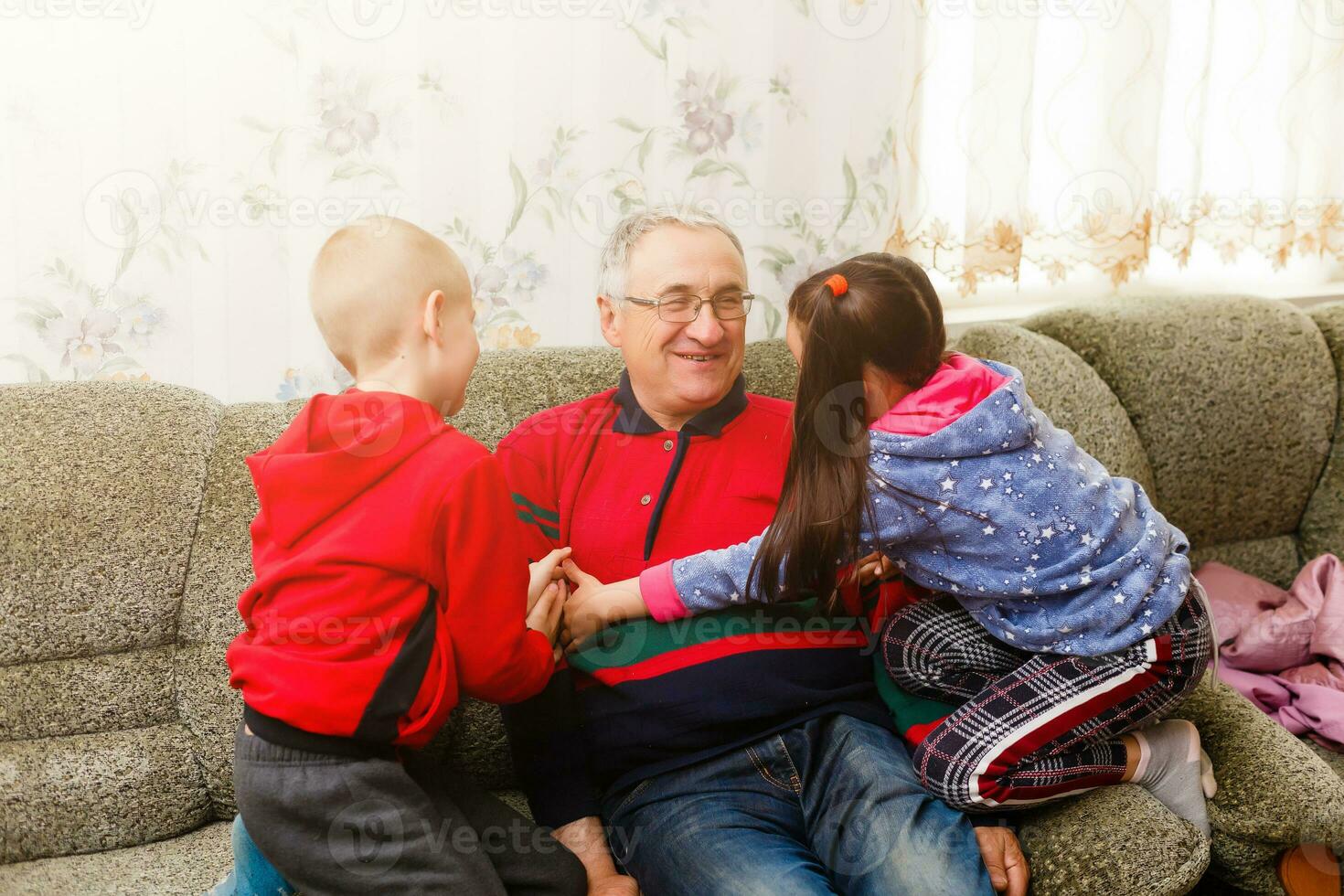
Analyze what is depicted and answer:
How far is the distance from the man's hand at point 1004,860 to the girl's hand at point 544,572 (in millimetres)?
598

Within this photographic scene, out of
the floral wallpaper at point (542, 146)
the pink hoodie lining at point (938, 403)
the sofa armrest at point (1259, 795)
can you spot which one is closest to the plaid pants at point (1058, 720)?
the sofa armrest at point (1259, 795)

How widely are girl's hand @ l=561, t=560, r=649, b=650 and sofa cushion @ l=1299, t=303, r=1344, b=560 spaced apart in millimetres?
1499

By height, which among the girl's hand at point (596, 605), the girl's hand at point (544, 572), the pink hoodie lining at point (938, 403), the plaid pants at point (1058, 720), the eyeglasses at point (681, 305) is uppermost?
the eyeglasses at point (681, 305)

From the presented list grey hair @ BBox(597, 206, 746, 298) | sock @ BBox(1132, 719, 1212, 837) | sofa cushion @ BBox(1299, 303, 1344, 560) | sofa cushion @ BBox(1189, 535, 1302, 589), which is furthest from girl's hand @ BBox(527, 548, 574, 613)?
sofa cushion @ BBox(1299, 303, 1344, 560)

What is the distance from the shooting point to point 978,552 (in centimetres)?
125

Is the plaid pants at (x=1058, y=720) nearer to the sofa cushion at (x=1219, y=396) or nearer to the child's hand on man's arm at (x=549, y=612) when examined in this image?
the child's hand on man's arm at (x=549, y=612)

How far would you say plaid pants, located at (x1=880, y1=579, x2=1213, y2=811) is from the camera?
1.22 meters

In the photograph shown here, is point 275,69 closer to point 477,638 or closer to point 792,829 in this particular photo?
point 477,638

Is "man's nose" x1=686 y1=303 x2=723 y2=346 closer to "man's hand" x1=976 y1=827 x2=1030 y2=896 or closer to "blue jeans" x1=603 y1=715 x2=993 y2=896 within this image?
"blue jeans" x1=603 y1=715 x2=993 y2=896

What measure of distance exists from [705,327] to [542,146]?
0.57 metres

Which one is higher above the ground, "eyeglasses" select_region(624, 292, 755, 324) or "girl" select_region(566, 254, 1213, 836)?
"eyeglasses" select_region(624, 292, 755, 324)

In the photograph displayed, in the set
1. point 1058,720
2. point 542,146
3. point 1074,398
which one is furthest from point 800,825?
point 542,146

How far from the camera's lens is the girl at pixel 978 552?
1.23 meters

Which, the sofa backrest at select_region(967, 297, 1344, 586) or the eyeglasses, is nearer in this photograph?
the eyeglasses
